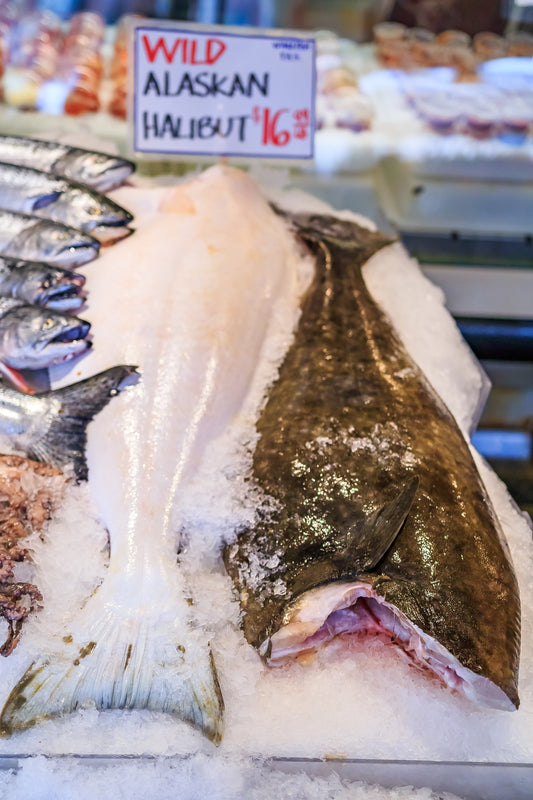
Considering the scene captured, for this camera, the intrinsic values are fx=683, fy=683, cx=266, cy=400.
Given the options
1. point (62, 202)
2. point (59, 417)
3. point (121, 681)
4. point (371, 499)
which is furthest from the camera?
point (62, 202)

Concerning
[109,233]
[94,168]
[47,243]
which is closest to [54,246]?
[47,243]

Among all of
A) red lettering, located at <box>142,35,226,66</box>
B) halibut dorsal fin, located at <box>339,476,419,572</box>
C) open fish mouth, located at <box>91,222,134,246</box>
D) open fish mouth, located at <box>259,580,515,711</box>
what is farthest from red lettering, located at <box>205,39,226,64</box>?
open fish mouth, located at <box>259,580,515,711</box>

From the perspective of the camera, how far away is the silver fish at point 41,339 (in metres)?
1.92

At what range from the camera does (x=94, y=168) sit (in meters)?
2.71

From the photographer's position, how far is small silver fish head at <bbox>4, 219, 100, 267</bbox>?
7.47 ft

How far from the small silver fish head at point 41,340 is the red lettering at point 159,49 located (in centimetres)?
106

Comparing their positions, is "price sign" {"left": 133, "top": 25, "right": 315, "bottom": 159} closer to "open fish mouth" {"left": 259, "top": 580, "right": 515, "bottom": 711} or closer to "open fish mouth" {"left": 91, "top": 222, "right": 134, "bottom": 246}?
"open fish mouth" {"left": 91, "top": 222, "right": 134, "bottom": 246}

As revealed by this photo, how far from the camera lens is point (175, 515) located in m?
1.57

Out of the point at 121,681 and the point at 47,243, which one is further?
the point at 47,243

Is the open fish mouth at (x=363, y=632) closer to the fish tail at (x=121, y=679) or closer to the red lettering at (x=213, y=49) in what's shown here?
the fish tail at (x=121, y=679)

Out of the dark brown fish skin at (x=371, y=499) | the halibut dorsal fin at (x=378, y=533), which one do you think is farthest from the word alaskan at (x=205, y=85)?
the halibut dorsal fin at (x=378, y=533)

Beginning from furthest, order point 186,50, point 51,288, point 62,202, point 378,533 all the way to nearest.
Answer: point 62,202 → point 186,50 → point 51,288 → point 378,533

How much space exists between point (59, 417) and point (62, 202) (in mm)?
1108

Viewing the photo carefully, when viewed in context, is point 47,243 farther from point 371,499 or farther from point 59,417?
point 371,499
